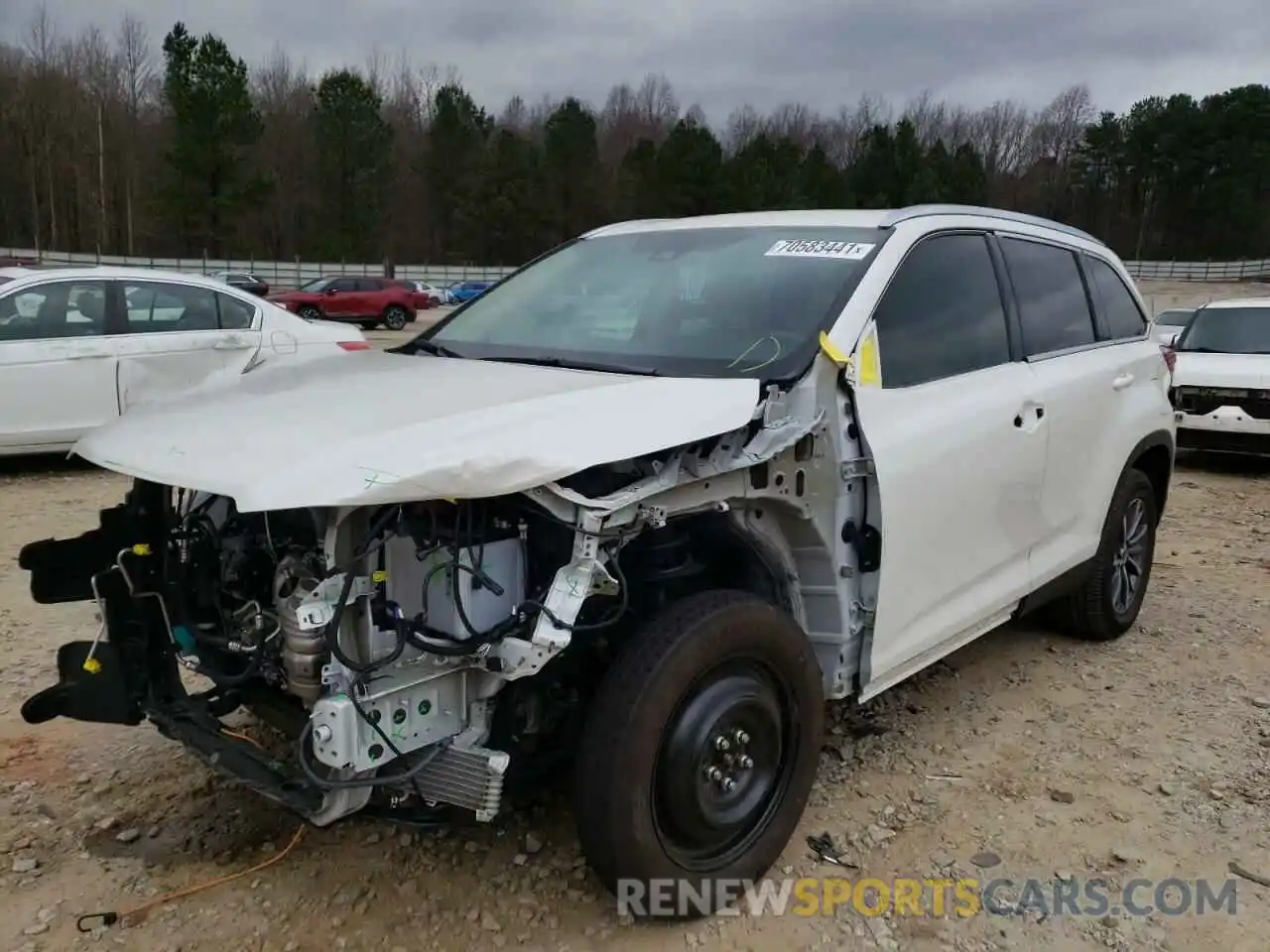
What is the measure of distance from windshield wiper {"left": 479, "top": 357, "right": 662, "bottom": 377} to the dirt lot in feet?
4.64

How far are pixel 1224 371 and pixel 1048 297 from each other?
622 cm

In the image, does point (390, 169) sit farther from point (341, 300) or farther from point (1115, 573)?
point (1115, 573)

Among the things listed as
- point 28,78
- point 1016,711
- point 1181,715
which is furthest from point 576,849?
point 28,78

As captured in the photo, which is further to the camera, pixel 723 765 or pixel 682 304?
pixel 682 304

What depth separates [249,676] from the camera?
2496 mm

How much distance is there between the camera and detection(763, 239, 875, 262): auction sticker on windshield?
3.33m

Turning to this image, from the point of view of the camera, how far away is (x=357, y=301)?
30344 millimetres

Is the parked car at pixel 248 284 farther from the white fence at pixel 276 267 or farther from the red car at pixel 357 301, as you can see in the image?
the white fence at pixel 276 267

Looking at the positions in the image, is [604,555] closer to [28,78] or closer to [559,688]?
[559,688]

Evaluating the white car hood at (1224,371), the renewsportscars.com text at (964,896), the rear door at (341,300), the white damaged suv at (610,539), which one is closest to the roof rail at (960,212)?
the white damaged suv at (610,539)

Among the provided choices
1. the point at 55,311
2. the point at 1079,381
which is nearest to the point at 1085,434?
the point at 1079,381

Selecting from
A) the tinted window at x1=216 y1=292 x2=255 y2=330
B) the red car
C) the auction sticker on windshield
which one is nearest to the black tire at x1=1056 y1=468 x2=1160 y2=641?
the auction sticker on windshield

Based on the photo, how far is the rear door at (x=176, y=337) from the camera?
7.70 m

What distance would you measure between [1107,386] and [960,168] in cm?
7025
